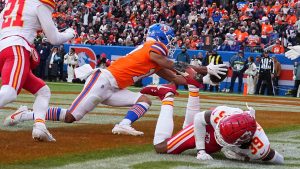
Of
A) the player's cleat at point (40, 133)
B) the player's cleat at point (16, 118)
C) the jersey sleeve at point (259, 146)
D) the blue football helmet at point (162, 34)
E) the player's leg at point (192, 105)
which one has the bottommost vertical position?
the player's cleat at point (16, 118)

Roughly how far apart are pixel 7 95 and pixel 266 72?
18.4 metres

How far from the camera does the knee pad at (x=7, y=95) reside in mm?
7450

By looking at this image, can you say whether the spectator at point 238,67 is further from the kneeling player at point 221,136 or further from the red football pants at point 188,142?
the red football pants at point 188,142

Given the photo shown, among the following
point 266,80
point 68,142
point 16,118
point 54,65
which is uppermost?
point 68,142

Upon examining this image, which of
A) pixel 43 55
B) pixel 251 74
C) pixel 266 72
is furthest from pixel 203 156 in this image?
pixel 43 55

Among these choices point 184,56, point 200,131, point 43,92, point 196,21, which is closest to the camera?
point 200,131

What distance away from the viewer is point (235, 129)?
20.4 feet

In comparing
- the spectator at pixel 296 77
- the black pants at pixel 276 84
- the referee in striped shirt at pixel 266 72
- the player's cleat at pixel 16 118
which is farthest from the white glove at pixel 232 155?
the black pants at pixel 276 84

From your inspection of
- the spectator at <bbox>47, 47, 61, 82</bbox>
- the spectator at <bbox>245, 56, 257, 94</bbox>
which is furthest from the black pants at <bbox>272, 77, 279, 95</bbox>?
the spectator at <bbox>47, 47, 61, 82</bbox>

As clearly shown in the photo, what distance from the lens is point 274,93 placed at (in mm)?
25406

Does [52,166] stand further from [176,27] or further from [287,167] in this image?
[176,27]

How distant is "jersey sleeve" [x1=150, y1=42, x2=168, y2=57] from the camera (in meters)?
8.81

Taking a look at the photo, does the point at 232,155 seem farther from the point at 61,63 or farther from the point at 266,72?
the point at 61,63

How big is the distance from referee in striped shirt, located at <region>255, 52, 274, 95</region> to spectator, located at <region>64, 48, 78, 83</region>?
696 centimetres
